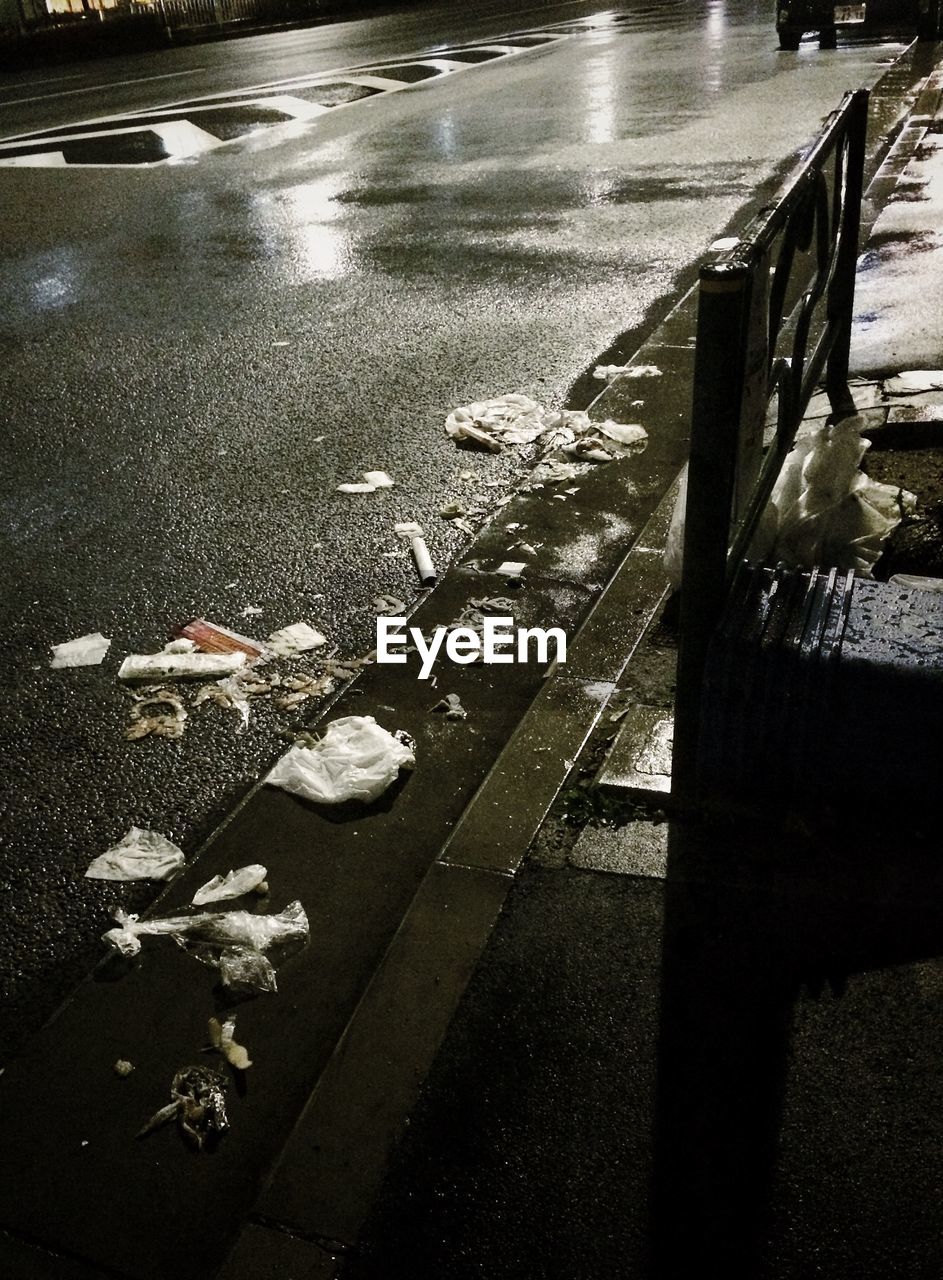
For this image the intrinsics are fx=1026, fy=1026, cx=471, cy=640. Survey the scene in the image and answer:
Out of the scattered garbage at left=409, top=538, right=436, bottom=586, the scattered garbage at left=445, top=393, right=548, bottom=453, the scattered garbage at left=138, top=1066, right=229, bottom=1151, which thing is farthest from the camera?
the scattered garbage at left=445, top=393, right=548, bottom=453

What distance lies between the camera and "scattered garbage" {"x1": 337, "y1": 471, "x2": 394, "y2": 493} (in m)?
4.52

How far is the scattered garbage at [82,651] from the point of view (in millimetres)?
3539

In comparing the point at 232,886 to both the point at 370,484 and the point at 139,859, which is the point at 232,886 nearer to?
the point at 139,859

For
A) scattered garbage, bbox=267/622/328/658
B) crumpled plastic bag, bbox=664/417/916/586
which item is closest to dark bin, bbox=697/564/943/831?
crumpled plastic bag, bbox=664/417/916/586

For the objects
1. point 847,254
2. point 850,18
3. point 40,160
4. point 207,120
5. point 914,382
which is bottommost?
point 914,382

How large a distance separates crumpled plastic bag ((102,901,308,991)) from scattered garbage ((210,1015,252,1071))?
0.11 meters

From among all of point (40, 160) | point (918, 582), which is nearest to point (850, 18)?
point (40, 160)

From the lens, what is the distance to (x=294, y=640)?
3590 millimetres

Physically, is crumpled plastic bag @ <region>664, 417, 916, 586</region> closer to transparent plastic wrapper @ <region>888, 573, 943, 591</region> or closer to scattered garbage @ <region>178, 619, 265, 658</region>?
transparent plastic wrapper @ <region>888, 573, 943, 591</region>

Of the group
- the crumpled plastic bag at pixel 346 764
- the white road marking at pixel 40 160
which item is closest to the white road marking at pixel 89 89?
the white road marking at pixel 40 160

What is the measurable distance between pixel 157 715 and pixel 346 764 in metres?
0.74

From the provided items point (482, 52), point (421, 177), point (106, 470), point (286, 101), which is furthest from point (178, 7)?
point (106, 470)

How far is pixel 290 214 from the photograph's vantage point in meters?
9.13

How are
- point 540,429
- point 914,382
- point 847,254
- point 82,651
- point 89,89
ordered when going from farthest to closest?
point 89,89 → point 540,429 → point 914,382 → point 847,254 → point 82,651
